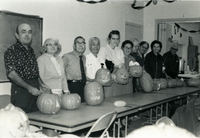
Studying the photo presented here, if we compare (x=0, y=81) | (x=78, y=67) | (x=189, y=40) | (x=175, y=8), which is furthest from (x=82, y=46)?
(x=189, y=40)

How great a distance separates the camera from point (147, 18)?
8.55 m

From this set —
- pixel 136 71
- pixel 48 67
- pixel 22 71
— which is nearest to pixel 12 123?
pixel 22 71

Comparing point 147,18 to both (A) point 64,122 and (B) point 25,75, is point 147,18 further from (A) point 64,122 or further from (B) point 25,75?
(A) point 64,122

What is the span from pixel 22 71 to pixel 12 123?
203 cm

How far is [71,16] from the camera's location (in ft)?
17.9

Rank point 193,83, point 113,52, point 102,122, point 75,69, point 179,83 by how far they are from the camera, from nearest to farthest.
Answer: point 102,122 < point 75,69 < point 113,52 < point 179,83 < point 193,83

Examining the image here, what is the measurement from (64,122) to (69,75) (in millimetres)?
1795

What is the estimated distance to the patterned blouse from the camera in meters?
3.08

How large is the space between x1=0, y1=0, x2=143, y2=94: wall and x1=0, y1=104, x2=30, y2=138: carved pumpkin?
301 centimetres

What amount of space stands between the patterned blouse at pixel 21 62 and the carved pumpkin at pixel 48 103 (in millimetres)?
603

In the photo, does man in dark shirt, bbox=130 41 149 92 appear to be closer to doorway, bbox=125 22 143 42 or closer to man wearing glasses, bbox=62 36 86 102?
doorway, bbox=125 22 143 42

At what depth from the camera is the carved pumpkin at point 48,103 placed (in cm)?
261

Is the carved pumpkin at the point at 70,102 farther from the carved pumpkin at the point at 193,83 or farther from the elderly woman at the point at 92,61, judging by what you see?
the carved pumpkin at the point at 193,83

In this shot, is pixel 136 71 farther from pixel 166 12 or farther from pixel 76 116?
pixel 166 12
